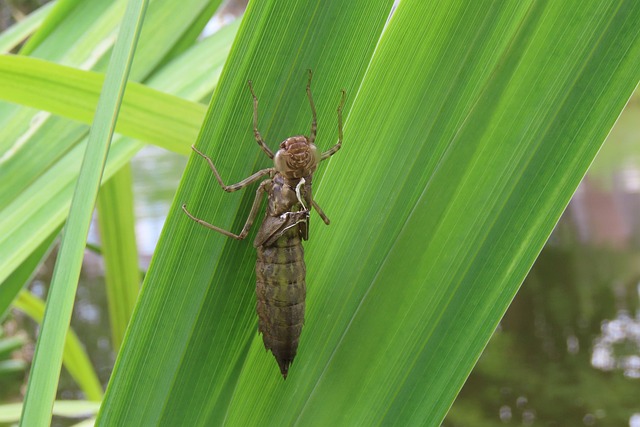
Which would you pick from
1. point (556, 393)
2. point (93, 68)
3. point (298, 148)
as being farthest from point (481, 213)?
point (556, 393)

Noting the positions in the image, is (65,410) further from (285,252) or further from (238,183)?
(238,183)

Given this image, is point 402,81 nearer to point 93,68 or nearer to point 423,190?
point 423,190

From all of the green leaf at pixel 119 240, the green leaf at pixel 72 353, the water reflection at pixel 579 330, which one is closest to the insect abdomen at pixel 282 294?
the green leaf at pixel 119 240

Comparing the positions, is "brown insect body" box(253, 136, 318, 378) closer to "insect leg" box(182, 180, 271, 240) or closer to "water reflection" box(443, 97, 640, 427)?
"insect leg" box(182, 180, 271, 240)

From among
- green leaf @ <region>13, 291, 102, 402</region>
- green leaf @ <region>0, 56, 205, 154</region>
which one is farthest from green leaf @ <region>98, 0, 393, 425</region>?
green leaf @ <region>13, 291, 102, 402</region>

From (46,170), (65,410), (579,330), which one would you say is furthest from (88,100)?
(579,330)

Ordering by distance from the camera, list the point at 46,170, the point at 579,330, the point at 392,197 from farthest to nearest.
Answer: the point at 579,330
the point at 46,170
the point at 392,197

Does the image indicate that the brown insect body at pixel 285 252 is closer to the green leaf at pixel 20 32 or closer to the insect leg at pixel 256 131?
the insect leg at pixel 256 131
